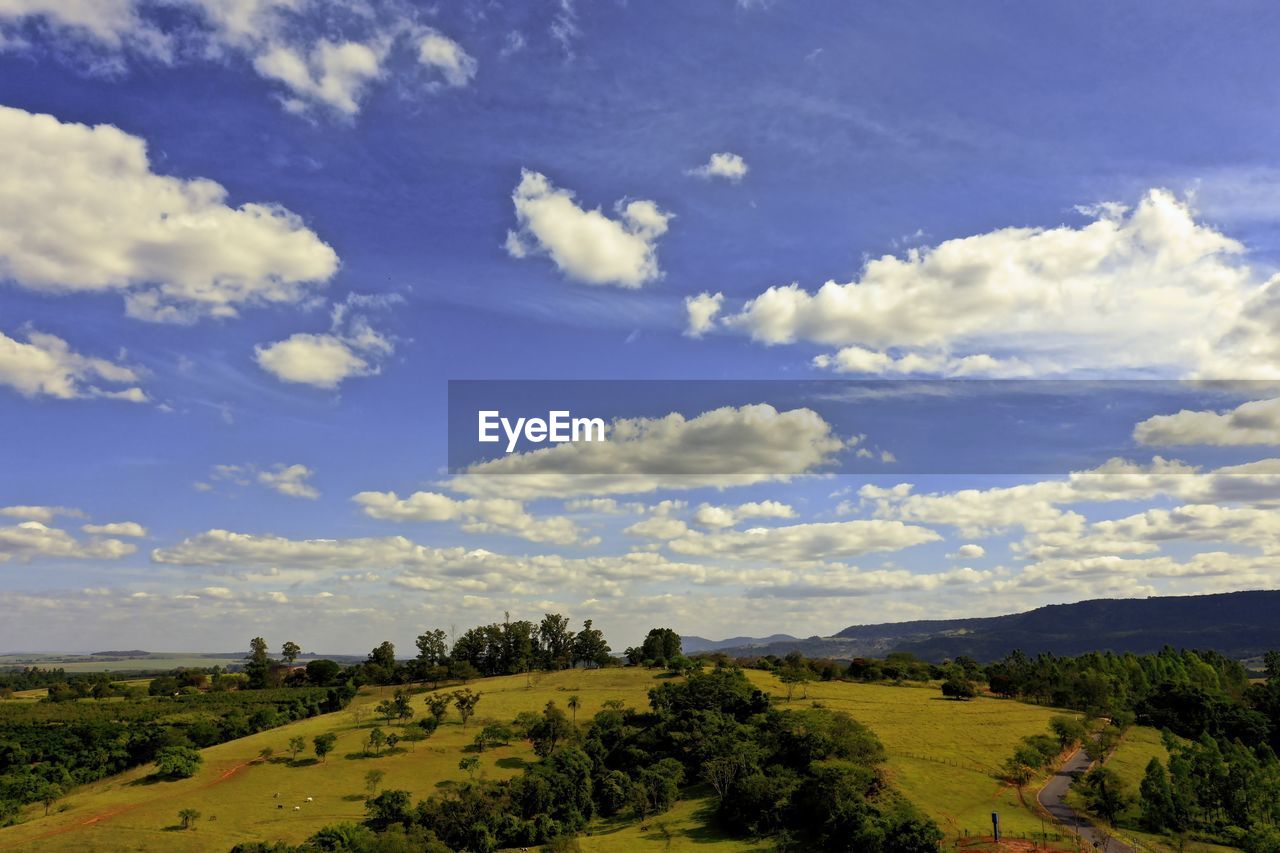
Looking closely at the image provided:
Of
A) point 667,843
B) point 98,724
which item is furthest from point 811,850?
point 98,724

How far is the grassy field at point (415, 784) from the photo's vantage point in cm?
8412

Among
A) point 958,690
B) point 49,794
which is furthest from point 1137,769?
point 49,794

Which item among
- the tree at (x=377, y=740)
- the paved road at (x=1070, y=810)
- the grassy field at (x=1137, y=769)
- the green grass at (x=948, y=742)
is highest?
the tree at (x=377, y=740)

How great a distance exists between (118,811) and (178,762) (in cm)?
1526

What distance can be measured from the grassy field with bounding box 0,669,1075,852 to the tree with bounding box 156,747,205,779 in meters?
2.02

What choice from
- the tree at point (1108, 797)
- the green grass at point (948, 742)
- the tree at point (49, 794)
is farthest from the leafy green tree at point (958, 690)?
the tree at point (49, 794)

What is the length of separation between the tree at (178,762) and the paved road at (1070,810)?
371 ft

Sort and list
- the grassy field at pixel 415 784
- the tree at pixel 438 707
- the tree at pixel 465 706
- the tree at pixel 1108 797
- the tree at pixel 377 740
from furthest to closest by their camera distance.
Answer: the tree at pixel 465 706 → the tree at pixel 438 707 → the tree at pixel 377 740 → the grassy field at pixel 415 784 → the tree at pixel 1108 797

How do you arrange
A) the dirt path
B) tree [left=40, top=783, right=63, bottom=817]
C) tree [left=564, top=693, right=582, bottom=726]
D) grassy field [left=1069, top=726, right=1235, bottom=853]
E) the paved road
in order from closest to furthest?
1. the paved road
2. grassy field [left=1069, top=726, right=1235, bottom=853]
3. the dirt path
4. tree [left=40, top=783, right=63, bottom=817]
5. tree [left=564, top=693, right=582, bottom=726]

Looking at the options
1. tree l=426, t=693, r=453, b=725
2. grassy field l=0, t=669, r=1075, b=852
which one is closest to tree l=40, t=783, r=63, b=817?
grassy field l=0, t=669, r=1075, b=852

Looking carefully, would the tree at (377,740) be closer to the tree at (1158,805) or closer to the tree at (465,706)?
the tree at (465,706)

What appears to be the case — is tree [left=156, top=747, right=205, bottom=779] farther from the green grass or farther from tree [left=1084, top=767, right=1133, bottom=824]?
tree [left=1084, top=767, right=1133, bottom=824]

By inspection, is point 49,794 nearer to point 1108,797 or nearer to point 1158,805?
point 1108,797

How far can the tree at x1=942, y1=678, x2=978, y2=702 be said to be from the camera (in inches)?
6073
